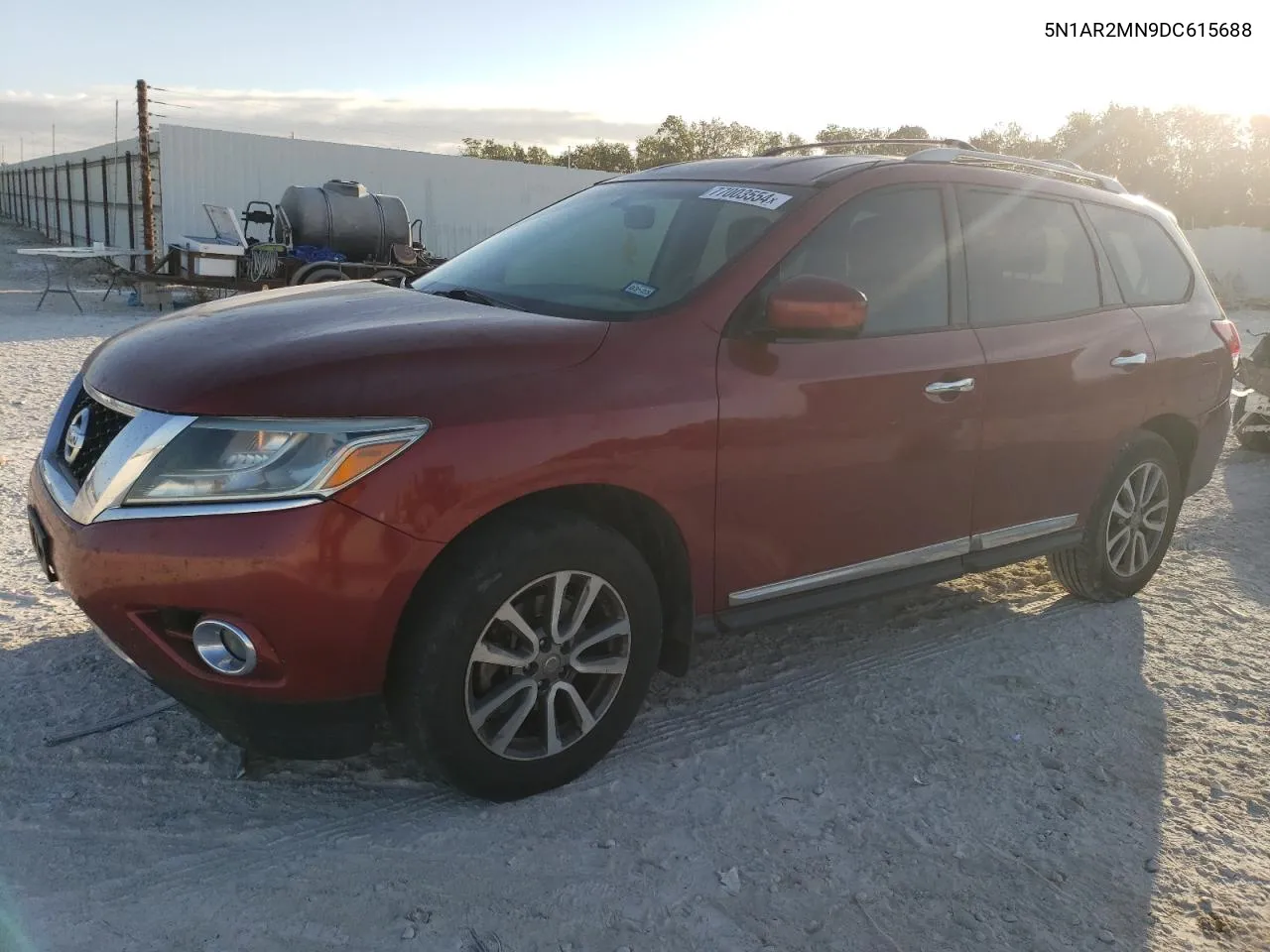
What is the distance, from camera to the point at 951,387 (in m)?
3.66

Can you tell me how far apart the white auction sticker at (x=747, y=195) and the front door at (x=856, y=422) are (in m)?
0.19

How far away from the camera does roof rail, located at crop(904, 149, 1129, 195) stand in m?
3.98

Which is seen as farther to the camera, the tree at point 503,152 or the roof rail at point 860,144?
the tree at point 503,152

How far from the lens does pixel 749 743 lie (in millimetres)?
3367

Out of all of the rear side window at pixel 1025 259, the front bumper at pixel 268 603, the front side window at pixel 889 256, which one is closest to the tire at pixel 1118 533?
the rear side window at pixel 1025 259

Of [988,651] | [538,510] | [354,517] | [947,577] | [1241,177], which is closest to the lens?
[354,517]

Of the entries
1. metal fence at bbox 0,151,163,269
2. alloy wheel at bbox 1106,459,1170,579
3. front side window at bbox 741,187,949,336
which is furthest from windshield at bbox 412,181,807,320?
metal fence at bbox 0,151,163,269

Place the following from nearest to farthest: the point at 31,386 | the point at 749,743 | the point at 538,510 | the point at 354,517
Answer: the point at 354,517 → the point at 538,510 → the point at 749,743 → the point at 31,386

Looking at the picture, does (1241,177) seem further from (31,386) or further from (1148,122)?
(31,386)

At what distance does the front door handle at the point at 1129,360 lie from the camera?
14.3 ft

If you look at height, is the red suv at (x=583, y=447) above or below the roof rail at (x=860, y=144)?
below

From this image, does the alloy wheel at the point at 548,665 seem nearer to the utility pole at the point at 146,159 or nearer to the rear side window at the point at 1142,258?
the rear side window at the point at 1142,258

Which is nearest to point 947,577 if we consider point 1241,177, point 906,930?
point 906,930

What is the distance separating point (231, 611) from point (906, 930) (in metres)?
1.81
